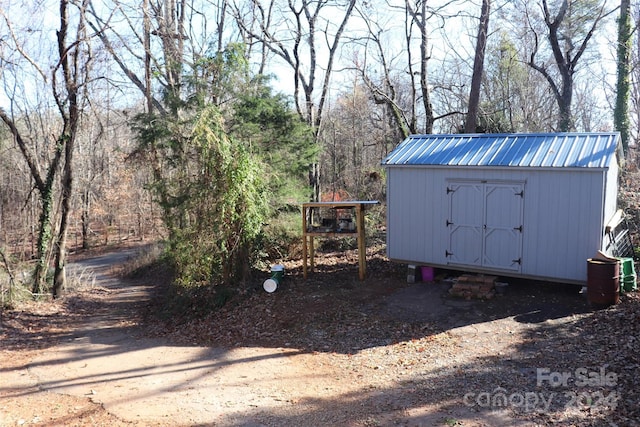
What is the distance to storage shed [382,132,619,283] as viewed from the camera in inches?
339

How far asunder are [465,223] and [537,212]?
4.28 feet

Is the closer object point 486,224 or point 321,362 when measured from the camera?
point 321,362

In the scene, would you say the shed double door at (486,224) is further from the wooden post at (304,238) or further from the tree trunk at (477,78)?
the tree trunk at (477,78)

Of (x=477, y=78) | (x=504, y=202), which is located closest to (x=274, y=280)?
(x=504, y=202)

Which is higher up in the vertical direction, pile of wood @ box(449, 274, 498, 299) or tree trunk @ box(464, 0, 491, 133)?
tree trunk @ box(464, 0, 491, 133)

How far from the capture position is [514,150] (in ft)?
31.3

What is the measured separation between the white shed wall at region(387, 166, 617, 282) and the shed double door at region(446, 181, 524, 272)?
4.2 inches

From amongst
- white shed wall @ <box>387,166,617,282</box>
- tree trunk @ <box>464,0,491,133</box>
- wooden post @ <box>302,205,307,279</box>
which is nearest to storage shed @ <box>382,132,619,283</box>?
white shed wall @ <box>387,166,617,282</box>

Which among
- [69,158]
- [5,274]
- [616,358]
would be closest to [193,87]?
[69,158]

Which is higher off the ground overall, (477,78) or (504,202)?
(477,78)

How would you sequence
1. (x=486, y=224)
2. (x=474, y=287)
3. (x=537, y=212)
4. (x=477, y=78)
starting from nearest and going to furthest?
(x=537, y=212), (x=474, y=287), (x=486, y=224), (x=477, y=78)

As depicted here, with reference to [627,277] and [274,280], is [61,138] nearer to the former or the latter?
[274,280]

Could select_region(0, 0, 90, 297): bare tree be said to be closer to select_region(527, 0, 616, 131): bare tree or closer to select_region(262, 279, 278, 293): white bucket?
select_region(262, 279, 278, 293): white bucket

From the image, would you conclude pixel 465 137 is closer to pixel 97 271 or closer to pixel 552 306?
pixel 552 306
